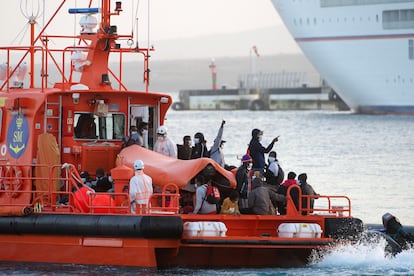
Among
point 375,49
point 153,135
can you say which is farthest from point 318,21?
point 153,135

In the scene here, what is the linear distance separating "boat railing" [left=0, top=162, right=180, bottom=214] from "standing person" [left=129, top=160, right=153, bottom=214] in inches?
4.1

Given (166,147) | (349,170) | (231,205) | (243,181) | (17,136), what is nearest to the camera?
(231,205)

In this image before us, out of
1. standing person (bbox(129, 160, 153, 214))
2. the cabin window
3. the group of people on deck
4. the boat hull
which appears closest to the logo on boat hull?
the cabin window

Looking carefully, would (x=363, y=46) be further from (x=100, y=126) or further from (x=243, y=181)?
(x=243, y=181)

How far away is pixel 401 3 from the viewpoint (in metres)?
95.9

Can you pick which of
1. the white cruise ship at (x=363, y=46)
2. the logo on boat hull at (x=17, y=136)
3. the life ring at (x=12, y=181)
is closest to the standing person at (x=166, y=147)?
the logo on boat hull at (x=17, y=136)

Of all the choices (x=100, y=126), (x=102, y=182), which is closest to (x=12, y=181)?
(x=102, y=182)

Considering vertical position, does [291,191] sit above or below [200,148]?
below

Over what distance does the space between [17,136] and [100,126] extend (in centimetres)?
137

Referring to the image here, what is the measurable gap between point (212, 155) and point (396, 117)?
8095cm

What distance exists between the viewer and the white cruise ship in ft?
310

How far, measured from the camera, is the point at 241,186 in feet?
65.7

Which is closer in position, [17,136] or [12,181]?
[12,181]

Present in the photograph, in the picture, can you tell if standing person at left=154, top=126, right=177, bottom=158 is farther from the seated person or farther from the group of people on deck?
the seated person
